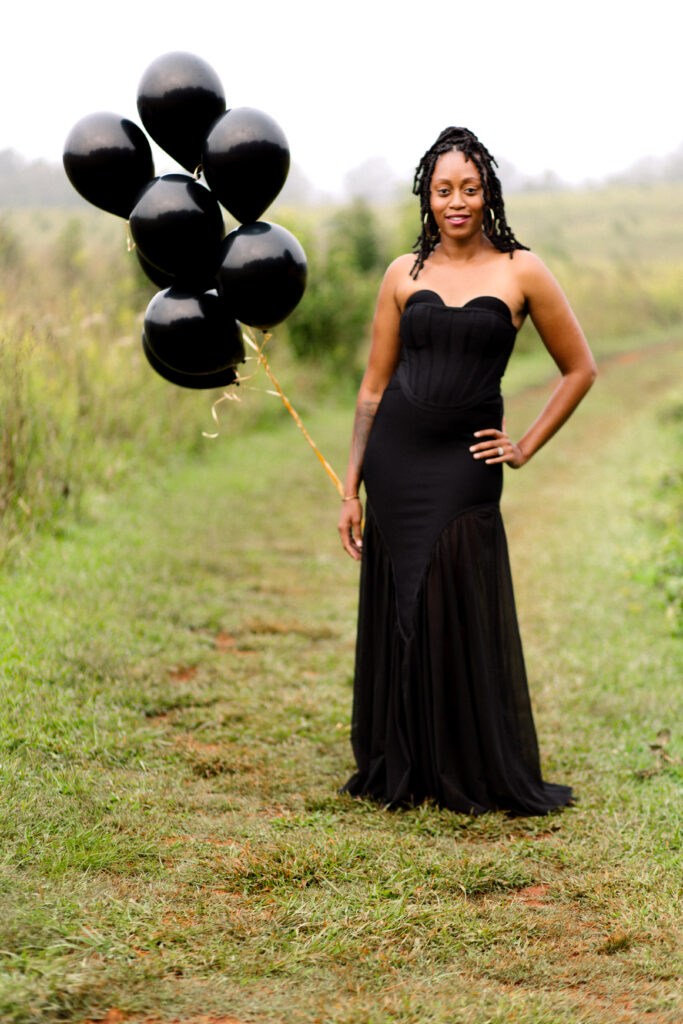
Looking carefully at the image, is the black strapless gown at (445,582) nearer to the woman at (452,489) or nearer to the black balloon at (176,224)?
the woman at (452,489)

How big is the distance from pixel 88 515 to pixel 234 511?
1885 millimetres

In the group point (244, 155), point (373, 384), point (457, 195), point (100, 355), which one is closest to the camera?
point (457, 195)

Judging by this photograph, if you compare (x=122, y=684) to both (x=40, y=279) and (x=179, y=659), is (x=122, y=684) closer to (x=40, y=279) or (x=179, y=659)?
(x=179, y=659)

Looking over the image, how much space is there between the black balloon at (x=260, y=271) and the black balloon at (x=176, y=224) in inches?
3.9

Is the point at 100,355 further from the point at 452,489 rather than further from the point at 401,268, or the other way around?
the point at 452,489

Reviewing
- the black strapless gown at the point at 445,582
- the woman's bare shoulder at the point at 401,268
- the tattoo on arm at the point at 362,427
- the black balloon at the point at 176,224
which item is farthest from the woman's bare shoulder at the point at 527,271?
the black balloon at the point at 176,224

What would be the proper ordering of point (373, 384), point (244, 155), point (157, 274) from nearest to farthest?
point (244, 155), point (373, 384), point (157, 274)

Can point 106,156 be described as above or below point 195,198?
above

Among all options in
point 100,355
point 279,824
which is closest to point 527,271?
point 279,824

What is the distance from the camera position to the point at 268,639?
5422 mm

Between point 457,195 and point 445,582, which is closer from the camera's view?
point 457,195

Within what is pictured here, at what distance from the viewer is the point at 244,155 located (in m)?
3.46

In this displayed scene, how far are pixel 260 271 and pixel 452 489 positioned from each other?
1051 mm

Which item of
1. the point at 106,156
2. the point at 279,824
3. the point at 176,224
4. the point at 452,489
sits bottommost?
the point at 279,824
